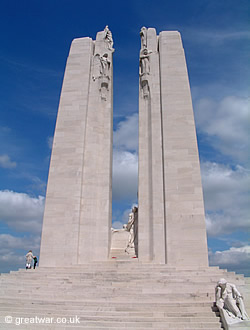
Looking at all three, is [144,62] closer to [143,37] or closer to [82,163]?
[143,37]

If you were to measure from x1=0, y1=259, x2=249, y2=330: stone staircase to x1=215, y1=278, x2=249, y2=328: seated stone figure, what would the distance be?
0.37m

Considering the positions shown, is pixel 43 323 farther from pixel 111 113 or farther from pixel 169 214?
pixel 111 113

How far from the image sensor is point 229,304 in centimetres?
837

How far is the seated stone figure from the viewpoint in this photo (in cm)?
812

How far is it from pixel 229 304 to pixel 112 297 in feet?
12.6

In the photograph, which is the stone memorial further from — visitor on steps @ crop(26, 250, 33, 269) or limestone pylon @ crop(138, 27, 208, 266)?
visitor on steps @ crop(26, 250, 33, 269)

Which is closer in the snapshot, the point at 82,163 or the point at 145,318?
the point at 145,318

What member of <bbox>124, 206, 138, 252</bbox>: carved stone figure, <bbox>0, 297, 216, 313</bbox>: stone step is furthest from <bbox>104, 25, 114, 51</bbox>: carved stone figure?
<bbox>0, 297, 216, 313</bbox>: stone step

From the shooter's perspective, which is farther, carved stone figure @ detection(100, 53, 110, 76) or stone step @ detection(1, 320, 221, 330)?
carved stone figure @ detection(100, 53, 110, 76)

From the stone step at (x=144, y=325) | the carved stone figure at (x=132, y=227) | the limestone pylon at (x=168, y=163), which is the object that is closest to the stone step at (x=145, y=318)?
the stone step at (x=144, y=325)

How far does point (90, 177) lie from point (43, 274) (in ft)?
18.9

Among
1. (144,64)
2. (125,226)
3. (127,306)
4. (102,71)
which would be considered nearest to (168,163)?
(125,226)

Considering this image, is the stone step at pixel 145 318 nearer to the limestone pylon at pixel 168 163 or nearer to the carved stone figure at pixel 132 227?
the limestone pylon at pixel 168 163

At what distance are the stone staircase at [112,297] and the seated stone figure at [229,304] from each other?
0.37m
